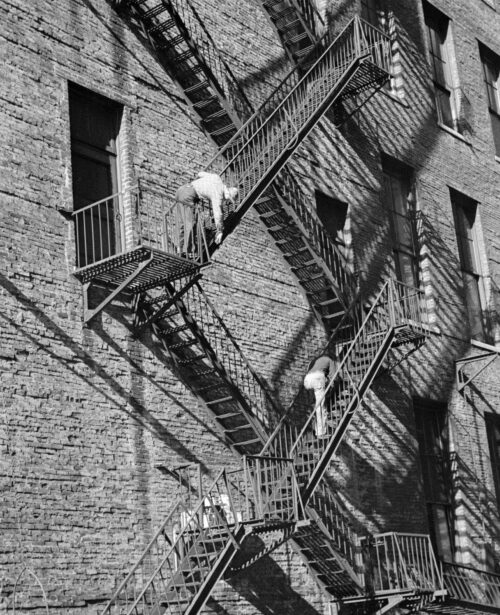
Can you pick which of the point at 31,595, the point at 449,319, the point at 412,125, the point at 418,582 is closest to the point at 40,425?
the point at 31,595

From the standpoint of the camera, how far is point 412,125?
24.2m

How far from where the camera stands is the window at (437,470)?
21.4 metres

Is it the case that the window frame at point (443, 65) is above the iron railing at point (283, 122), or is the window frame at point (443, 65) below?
above

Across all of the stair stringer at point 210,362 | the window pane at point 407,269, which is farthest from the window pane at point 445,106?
the stair stringer at point 210,362

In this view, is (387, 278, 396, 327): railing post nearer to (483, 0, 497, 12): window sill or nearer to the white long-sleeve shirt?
the white long-sleeve shirt

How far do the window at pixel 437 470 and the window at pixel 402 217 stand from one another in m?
2.74

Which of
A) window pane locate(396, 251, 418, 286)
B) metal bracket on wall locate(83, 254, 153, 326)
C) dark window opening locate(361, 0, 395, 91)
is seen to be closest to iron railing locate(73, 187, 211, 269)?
metal bracket on wall locate(83, 254, 153, 326)

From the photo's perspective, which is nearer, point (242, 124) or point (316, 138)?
point (242, 124)

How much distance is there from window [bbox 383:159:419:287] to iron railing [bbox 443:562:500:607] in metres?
5.86

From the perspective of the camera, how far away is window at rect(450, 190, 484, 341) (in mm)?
24547

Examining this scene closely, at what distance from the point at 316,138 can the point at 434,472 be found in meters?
6.94

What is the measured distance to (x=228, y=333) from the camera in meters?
16.8

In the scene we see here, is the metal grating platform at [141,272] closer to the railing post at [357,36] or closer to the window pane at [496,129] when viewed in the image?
the railing post at [357,36]

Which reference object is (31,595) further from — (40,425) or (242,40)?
(242,40)
